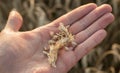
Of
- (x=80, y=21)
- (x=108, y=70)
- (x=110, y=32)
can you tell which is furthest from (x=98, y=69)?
(x=80, y=21)

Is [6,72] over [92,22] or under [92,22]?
over

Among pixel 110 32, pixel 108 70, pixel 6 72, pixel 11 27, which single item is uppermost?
pixel 11 27

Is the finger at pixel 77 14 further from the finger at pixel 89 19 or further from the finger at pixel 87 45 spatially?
the finger at pixel 87 45

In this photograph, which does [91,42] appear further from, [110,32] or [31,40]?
[110,32]

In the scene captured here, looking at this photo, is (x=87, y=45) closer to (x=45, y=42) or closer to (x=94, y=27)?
(x=94, y=27)

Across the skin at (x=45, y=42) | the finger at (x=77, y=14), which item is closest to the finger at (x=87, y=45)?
the skin at (x=45, y=42)

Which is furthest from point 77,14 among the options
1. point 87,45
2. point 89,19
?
point 87,45

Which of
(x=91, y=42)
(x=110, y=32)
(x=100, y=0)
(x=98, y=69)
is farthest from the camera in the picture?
(x=110, y=32)

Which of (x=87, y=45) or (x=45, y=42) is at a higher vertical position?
(x=45, y=42)
